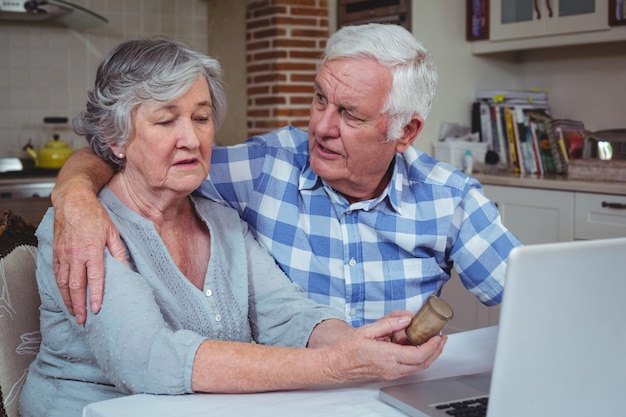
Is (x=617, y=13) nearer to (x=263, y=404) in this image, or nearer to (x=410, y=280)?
(x=410, y=280)

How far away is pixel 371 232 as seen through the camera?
194 cm

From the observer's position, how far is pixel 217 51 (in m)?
5.49

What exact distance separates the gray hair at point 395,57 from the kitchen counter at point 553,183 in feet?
6.10

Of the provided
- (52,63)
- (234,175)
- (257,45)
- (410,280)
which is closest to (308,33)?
(257,45)

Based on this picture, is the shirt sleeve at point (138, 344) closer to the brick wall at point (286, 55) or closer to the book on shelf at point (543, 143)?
the book on shelf at point (543, 143)

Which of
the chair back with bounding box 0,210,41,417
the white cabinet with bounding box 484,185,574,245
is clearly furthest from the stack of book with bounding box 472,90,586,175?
the chair back with bounding box 0,210,41,417

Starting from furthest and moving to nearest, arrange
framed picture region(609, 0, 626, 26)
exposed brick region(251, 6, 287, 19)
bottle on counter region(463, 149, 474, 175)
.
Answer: exposed brick region(251, 6, 287, 19) → bottle on counter region(463, 149, 474, 175) → framed picture region(609, 0, 626, 26)

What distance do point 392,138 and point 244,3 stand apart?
335 centimetres

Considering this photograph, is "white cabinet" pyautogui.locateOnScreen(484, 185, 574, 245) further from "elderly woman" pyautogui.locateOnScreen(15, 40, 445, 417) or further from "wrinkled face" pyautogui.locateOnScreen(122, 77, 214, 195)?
"wrinkled face" pyautogui.locateOnScreen(122, 77, 214, 195)

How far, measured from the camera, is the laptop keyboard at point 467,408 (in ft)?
3.94

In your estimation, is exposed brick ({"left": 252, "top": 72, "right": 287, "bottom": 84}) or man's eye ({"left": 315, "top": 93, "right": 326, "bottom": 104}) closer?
man's eye ({"left": 315, "top": 93, "right": 326, "bottom": 104})

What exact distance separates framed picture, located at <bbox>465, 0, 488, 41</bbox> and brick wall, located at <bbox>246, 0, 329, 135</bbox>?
862 millimetres

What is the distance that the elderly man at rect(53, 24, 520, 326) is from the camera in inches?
74.4

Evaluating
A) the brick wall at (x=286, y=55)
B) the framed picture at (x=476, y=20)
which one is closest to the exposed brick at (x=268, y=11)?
the brick wall at (x=286, y=55)
